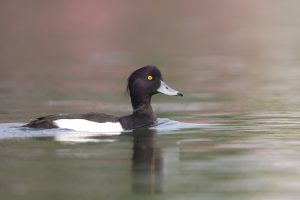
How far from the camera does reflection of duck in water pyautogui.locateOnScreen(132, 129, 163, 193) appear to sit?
9641mm

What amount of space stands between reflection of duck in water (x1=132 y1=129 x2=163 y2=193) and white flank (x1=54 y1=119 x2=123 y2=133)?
509mm

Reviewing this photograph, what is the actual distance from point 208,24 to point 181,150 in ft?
93.5

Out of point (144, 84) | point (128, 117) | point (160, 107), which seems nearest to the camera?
point (128, 117)

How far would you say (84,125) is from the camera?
13.8 meters

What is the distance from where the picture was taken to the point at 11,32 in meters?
37.2

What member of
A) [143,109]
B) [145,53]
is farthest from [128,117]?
[145,53]

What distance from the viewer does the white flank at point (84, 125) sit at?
539 inches

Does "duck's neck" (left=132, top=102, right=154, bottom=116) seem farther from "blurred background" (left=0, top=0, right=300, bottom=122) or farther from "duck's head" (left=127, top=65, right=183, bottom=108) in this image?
"blurred background" (left=0, top=0, right=300, bottom=122)

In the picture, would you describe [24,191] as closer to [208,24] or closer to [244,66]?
[244,66]

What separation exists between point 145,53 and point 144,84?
1312cm

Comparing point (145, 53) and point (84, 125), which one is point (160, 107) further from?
point (145, 53)

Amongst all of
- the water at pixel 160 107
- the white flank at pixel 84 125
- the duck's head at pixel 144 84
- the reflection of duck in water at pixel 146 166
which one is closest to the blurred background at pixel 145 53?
the water at pixel 160 107

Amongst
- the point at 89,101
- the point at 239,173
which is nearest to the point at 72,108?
the point at 89,101

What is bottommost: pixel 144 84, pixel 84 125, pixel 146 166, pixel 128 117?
pixel 146 166
